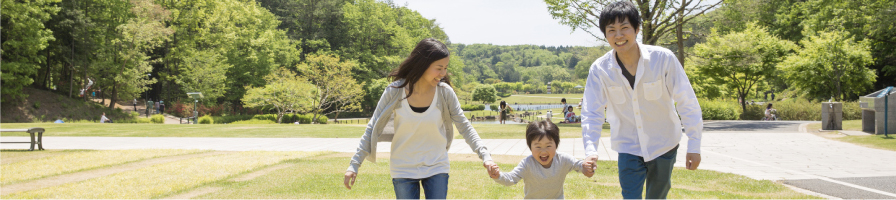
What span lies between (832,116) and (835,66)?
1133cm

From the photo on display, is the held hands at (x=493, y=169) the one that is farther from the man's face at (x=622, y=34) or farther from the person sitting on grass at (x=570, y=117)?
the person sitting on grass at (x=570, y=117)

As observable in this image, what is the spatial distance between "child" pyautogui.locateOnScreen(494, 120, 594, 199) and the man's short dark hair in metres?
0.76

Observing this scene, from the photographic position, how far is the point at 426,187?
3076 millimetres

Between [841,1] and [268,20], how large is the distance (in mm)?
45697

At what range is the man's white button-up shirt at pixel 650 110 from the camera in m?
2.91

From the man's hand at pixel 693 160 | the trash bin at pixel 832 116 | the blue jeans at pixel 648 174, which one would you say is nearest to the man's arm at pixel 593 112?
the blue jeans at pixel 648 174

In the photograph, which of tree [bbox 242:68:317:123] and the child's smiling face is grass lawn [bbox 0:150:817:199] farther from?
tree [bbox 242:68:317:123]

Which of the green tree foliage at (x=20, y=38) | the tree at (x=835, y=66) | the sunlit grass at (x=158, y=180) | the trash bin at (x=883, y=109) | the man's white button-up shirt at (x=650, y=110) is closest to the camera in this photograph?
the man's white button-up shirt at (x=650, y=110)

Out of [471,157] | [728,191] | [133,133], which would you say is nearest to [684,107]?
[728,191]

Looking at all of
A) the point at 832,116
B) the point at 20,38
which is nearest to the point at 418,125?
the point at 832,116

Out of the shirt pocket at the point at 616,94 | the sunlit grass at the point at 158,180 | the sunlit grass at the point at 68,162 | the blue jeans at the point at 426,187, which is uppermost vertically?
the shirt pocket at the point at 616,94

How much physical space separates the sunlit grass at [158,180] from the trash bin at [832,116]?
56.2 ft

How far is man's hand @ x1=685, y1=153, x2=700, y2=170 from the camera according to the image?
9.23 ft

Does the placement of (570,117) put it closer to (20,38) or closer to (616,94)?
(616,94)
